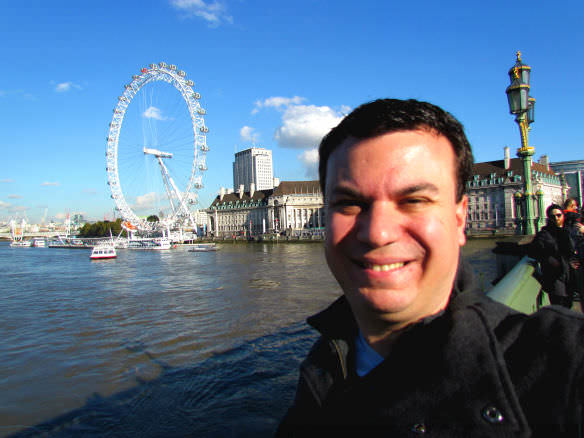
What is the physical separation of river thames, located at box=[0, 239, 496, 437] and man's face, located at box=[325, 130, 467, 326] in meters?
0.49

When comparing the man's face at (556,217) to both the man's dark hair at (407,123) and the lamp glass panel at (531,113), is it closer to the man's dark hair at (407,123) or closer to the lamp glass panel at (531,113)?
the man's dark hair at (407,123)

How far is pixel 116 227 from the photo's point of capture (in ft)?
421

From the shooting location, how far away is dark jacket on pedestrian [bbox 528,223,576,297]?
4.38 m

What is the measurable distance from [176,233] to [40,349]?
75.6m

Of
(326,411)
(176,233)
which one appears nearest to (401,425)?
(326,411)

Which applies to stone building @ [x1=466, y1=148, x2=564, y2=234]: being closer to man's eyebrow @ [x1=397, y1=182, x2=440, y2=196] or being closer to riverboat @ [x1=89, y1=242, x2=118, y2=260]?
riverboat @ [x1=89, y1=242, x2=118, y2=260]

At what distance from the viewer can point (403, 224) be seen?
1.10m

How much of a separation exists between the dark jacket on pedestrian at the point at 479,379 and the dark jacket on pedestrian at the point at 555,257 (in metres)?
3.84

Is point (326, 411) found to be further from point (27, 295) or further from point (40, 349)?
point (27, 295)

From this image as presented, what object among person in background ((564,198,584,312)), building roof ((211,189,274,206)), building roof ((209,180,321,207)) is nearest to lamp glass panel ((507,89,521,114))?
person in background ((564,198,584,312))

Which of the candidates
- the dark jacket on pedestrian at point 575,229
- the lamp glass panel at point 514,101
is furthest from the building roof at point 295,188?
the dark jacket on pedestrian at point 575,229

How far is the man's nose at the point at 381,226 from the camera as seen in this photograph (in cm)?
109

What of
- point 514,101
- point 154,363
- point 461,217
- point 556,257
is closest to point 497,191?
point 514,101

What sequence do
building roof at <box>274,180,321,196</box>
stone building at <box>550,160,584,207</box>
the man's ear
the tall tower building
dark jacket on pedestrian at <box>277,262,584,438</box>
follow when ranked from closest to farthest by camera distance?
dark jacket on pedestrian at <box>277,262,584,438</box>
the man's ear
stone building at <box>550,160,584,207</box>
building roof at <box>274,180,321,196</box>
the tall tower building
